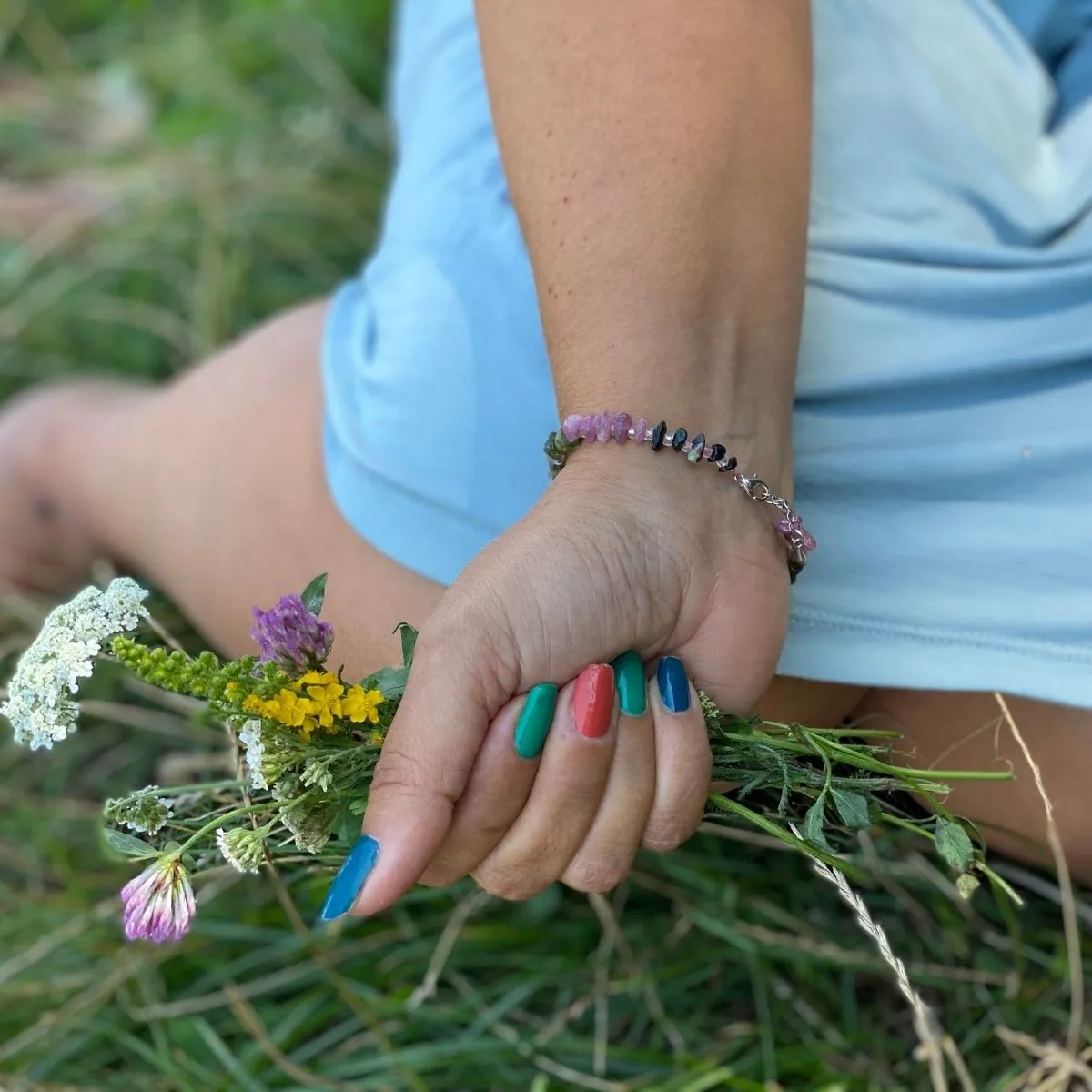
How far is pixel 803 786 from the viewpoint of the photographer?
0.65 meters

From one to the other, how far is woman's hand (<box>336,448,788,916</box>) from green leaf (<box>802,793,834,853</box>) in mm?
62

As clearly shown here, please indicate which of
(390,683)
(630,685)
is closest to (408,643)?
(390,683)

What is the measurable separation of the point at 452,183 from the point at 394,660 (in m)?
0.39

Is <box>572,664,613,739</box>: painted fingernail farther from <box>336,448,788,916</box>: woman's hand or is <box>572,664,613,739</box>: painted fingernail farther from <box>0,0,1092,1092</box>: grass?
<box>0,0,1092,1092</box>: grass

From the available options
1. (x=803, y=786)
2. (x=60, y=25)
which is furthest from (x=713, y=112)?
(x=60, y=25)

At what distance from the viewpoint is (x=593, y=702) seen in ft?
1.92

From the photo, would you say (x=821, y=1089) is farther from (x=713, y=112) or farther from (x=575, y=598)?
(x=713, y=112)

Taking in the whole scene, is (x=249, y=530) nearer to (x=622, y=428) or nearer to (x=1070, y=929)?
(x=622, y=428)

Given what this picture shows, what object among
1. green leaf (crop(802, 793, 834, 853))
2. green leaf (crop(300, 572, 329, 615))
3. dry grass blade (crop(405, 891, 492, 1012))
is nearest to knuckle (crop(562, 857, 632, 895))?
green leaf (crop(802, 793, 834, 853))

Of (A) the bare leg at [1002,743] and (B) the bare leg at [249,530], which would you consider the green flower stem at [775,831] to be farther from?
(A) the bare leg at [1002,743]

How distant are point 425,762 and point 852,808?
0.80 ft

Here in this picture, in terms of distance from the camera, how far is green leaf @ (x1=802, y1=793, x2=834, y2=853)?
619 millimetres

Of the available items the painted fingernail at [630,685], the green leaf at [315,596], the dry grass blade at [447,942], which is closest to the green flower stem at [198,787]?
the green leaf at [315,596]

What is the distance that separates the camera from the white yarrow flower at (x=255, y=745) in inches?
21.6
